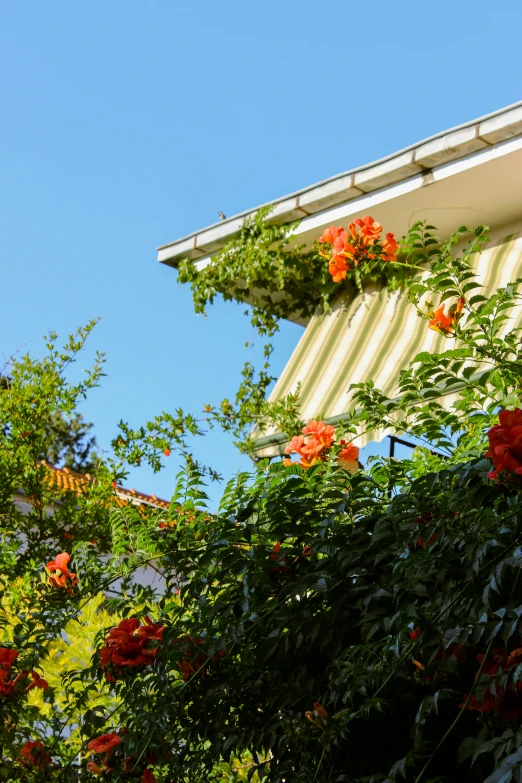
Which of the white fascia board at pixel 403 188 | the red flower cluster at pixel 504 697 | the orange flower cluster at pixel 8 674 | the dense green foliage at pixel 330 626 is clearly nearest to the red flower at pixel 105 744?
the dense green foliage at pixel 330 626

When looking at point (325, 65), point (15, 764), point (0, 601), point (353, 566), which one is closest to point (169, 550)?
point (353, 566)

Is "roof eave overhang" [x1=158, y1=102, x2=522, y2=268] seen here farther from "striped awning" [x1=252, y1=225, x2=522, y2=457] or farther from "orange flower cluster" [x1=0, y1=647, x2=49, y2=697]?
"orange flower cluster" [x1=0, y1=647, x2=49, y2=697]

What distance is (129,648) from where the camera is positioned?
309cm

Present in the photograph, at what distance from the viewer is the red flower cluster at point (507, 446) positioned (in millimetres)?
2160

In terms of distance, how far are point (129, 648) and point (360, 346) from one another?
3.97 m

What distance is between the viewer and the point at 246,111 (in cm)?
707

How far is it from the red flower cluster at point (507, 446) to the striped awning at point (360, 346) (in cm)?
341

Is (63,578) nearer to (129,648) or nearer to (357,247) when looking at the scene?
(129,648)

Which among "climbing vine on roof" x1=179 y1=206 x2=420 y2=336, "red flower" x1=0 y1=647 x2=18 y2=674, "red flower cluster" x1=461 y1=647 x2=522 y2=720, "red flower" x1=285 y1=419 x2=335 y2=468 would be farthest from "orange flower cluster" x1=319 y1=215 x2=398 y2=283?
"red flower cluster" x1=461 y1=647 x2=522 y2=720

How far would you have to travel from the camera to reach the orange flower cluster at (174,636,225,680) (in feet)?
9.70

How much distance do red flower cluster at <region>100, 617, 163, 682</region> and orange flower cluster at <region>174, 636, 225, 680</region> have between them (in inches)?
5.5

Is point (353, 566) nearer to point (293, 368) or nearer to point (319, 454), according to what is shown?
point (319, 454)

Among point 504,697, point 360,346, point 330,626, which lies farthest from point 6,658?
point 360,346

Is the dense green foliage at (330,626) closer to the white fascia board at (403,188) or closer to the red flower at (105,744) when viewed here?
the red flower at (105,744)
